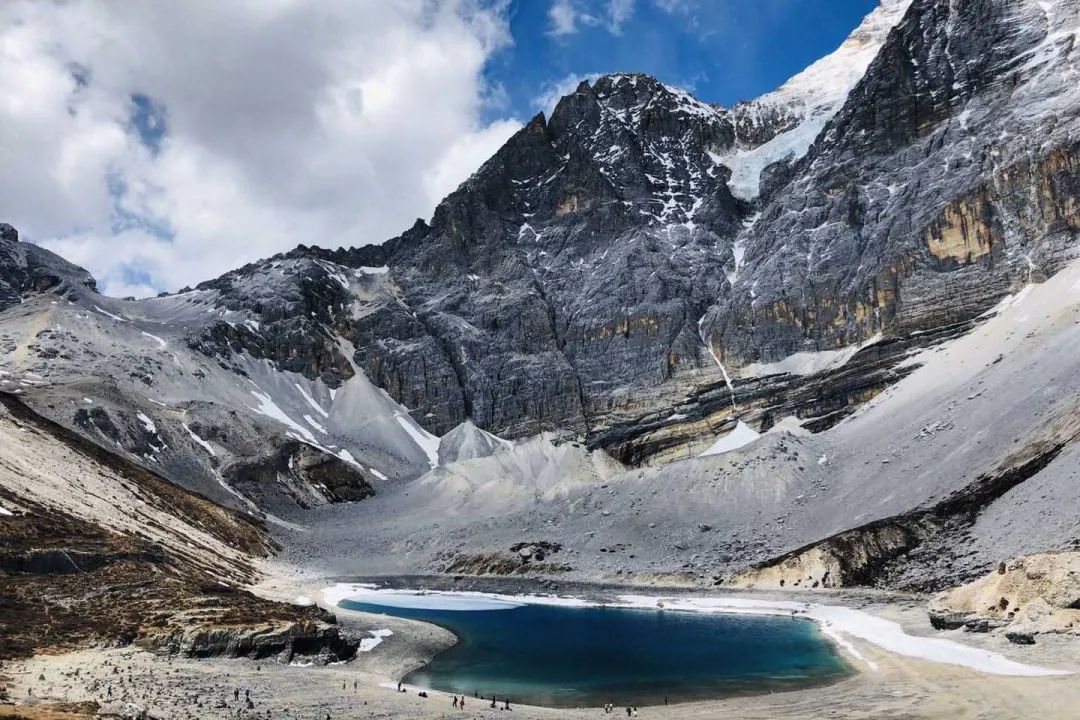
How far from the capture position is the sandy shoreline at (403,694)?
2794 centimetres

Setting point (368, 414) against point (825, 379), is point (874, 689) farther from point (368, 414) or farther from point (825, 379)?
point (368, 414)

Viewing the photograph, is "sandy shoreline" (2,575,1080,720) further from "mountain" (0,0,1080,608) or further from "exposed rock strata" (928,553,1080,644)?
"mountain" (0,0,1080,608)

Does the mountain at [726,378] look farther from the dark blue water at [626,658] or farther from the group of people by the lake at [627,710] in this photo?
the group of people by the lake at [627,710]

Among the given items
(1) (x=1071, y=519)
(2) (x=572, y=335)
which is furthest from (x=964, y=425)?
(2) (x=572, y=335)

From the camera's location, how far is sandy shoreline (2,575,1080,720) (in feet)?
91.7

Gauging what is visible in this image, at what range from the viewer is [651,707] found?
33.2m

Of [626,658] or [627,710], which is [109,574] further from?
[627,710]

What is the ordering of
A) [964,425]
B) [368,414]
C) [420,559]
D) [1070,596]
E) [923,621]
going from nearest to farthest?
[1070,596], [923,621], [964,425], [420,559], [368,414]

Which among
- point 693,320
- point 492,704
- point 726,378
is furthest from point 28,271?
point 492,704

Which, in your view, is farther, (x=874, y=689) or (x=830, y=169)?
(x=830, y=169)

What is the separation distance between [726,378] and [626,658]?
359ft

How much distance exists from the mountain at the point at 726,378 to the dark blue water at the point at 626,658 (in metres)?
17.4

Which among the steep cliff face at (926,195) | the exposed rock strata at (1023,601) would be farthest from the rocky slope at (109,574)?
the steep cliff face at (926,195)

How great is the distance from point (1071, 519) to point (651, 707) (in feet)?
129
